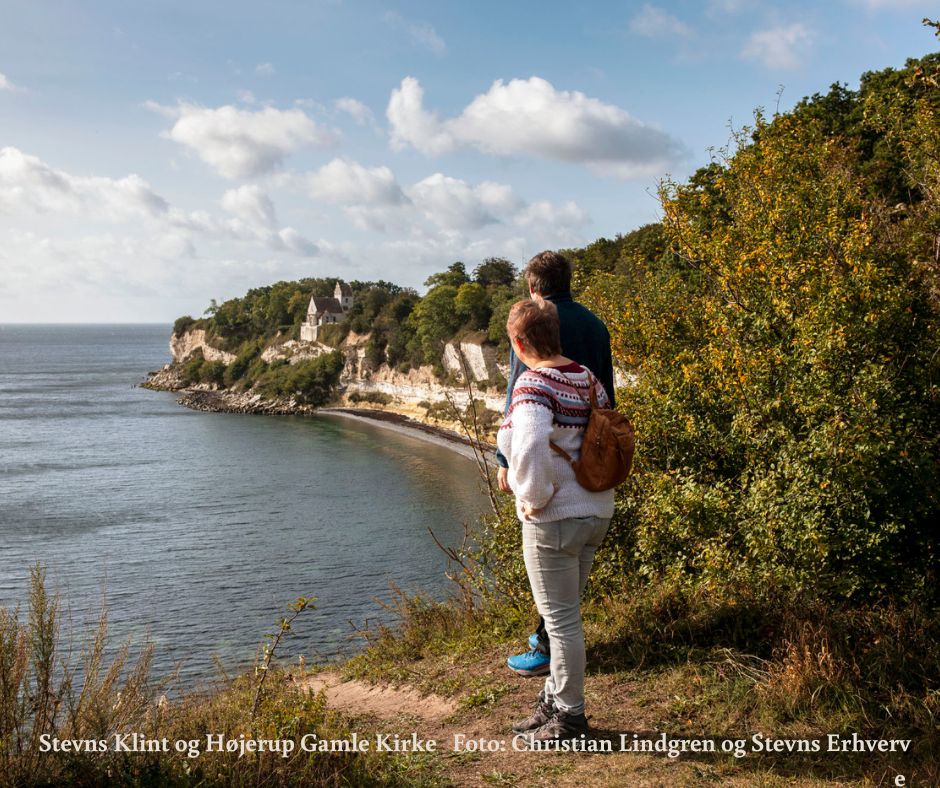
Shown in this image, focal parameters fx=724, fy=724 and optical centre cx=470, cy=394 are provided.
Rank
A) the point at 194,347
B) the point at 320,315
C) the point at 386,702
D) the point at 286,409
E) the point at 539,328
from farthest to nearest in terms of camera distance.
Answer: the point at 194,347, the point at 320,315, the point at 286,409, the point at 386,702, the point at 539,328

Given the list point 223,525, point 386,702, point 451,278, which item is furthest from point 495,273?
point 386,702

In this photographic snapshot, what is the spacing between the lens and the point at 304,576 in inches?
856

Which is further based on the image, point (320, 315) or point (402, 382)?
point (320, 315)

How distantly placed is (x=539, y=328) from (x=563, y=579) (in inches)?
44.2

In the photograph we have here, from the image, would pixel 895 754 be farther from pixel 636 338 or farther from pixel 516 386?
pixel 636 338

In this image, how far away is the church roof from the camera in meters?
82.2

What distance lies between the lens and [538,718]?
3566 mm

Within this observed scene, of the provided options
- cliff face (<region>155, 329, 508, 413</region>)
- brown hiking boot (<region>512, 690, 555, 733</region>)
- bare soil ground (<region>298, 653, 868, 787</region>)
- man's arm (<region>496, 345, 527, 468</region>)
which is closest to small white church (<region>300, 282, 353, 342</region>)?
cliff face (<region>155, 329, 508, 413</region>)

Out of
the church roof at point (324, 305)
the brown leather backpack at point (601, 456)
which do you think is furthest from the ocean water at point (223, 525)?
the church roof at point (324, 305)

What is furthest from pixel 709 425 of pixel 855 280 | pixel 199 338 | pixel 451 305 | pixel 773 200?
pixel 199 338

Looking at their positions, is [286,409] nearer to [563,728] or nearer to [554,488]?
[563,728]

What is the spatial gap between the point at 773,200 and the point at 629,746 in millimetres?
4967

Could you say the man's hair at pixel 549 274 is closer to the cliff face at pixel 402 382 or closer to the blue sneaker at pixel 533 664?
the blue sneaker at pixel 533 664

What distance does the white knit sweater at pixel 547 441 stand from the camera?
3.03m
